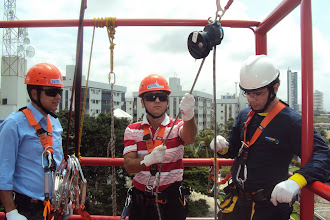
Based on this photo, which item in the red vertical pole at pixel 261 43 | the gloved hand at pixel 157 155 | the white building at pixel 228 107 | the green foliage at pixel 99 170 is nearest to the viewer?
the gloved hand at pixel 157 155

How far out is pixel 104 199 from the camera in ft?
76.3

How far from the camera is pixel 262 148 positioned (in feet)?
6.86

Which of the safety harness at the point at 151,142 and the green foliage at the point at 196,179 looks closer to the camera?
the safety harness at the point at 151,142

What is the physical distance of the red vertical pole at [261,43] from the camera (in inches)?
104

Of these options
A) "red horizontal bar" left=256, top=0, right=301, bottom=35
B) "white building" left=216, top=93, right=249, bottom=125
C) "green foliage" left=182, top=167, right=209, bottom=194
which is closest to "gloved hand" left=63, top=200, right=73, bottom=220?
"red horizontal bar" left=256, top=0, right=301, bottom=35

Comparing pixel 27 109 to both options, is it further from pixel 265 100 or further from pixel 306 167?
pixel 306 167

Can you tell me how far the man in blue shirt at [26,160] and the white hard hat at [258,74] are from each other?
1768 mm

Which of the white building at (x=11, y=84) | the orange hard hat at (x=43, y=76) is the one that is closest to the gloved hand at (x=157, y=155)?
the orange hard hat at (x=43, y=76)

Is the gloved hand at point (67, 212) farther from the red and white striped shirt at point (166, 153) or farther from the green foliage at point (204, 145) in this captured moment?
the green foliage at point (204, 145)

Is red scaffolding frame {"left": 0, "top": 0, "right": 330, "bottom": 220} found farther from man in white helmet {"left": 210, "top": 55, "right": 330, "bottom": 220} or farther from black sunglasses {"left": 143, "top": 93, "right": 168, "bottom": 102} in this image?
black sunglasses {"left": 143, "top": 93, "right": 168, "bottom": 102}

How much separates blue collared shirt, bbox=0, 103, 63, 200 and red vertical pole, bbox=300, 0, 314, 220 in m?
2.01

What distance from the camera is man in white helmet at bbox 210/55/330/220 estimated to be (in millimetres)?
2008

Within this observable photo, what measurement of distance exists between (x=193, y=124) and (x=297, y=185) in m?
0.91

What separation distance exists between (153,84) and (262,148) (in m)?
1.13
